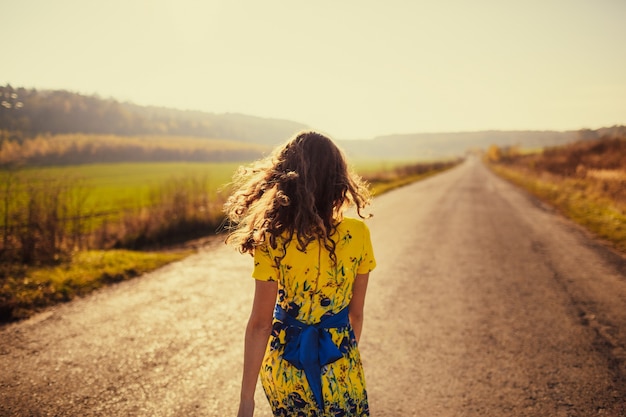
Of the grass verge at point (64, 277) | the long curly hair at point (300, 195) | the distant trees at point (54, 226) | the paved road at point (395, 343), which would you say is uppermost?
the long curly hair at point (300, 195)

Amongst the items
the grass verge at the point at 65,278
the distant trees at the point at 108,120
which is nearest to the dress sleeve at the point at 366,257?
the distant trees at the point at 108,120

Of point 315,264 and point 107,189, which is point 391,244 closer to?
point 315,264

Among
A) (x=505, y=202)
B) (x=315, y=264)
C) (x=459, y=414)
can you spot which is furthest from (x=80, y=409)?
(x=505, y=202)

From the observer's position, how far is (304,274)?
60.6 inches

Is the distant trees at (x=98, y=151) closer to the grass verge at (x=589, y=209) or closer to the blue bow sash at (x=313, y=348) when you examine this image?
the blue bow sash at (x=313, y=348)

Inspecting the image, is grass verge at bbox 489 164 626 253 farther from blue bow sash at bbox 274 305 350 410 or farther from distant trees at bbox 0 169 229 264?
distant trees at bbox 0 169 229 264

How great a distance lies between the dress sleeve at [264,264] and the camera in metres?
1.46

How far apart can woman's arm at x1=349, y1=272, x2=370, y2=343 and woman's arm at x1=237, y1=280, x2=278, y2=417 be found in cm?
40

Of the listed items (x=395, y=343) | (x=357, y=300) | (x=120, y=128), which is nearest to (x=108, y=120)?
(x=120, y=128)

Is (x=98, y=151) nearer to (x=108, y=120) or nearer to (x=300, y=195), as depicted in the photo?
(x=300, y=195)

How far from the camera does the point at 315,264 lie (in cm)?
154

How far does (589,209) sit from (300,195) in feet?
53.8

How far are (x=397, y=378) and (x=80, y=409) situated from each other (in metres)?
2.51

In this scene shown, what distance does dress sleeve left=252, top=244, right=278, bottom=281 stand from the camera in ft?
4.78
